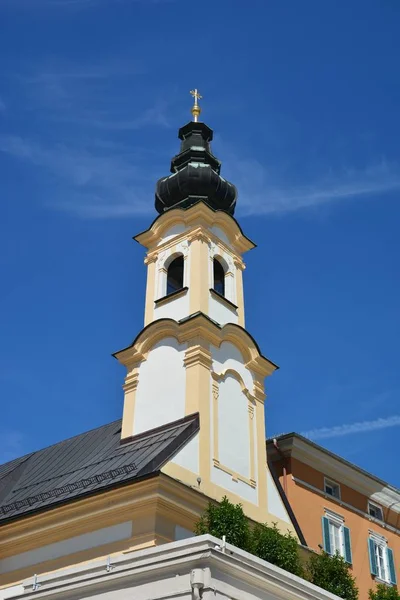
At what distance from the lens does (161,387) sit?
24219 mm

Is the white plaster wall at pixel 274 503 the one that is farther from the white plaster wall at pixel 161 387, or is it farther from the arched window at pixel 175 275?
Result: the arched window at pixel 175 275

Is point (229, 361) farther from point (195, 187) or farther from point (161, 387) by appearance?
point (195, 187)

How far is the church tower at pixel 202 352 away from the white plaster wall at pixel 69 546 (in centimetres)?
195

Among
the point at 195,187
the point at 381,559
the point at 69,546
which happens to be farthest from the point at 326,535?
the point at 195,187

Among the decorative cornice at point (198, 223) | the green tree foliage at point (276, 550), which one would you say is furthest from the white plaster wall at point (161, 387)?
the green tree foliage at point (276, 550)

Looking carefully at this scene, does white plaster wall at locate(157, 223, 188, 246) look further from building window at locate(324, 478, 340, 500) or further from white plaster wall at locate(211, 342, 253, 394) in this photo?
building window at locate(324, 478, 340, 500)

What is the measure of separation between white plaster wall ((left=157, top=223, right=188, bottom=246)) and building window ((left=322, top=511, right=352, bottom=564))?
402 inches

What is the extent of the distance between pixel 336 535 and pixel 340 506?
109 cm

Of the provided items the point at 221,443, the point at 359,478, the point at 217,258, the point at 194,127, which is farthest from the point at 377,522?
the point at 194,127

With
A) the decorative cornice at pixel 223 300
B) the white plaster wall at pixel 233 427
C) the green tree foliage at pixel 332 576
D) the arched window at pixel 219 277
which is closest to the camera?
the green tree foliage at pixel 332 576

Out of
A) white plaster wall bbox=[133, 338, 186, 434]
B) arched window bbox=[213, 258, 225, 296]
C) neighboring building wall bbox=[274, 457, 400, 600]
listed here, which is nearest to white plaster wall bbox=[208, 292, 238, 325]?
arched window bbox=[213, 258, 225, 296]

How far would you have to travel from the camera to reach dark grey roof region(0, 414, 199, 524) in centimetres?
2142

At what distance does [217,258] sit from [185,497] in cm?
961

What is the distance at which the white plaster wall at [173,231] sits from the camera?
91.6 ft
